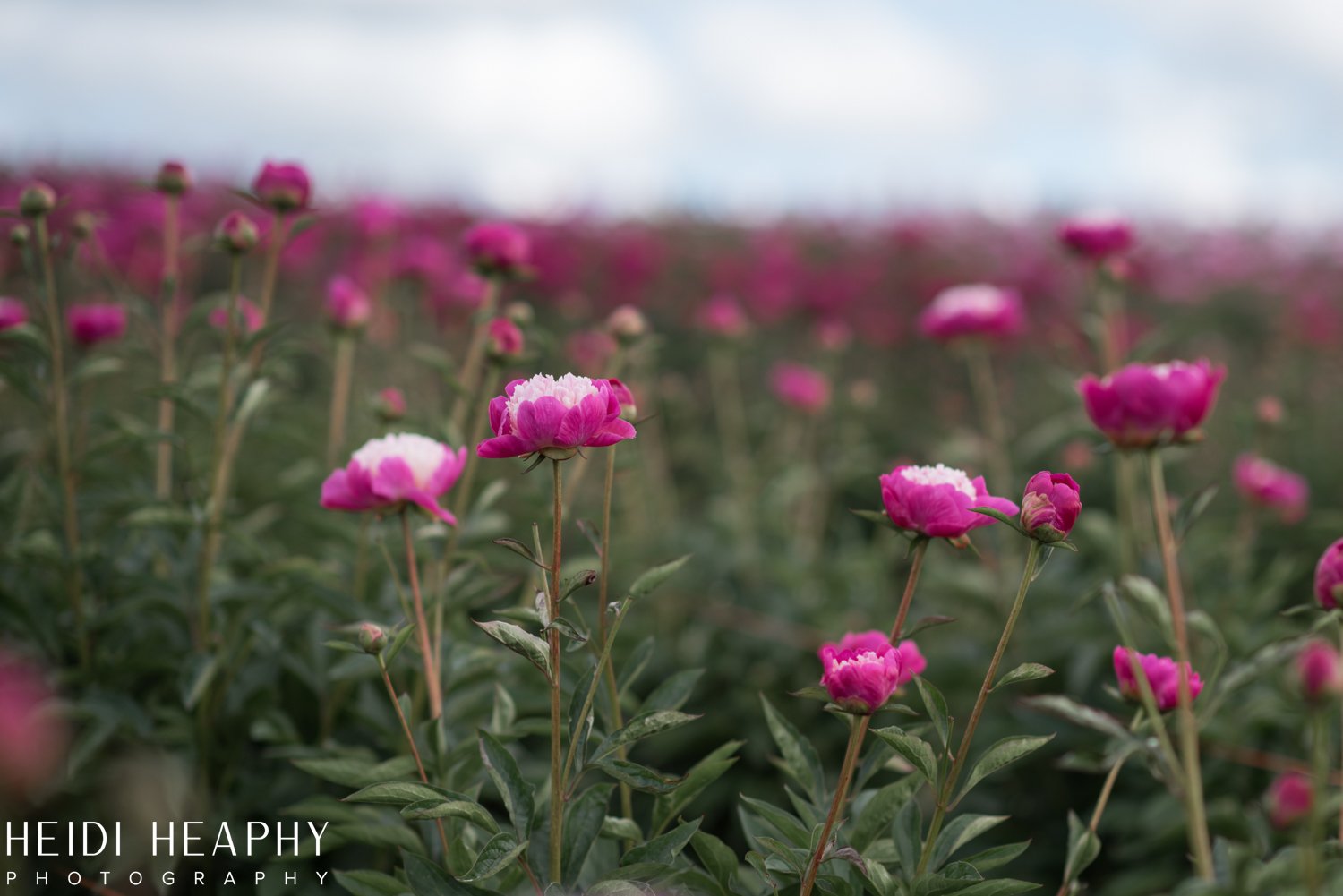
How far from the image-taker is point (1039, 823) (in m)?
2.34

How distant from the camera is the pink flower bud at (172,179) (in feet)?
6.19

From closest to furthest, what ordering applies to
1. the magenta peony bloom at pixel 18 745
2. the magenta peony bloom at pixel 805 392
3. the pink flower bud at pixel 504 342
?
the magenta peony bloom at pixel 18 745, the pink flower bud at pixel 504 342, the magenta peony bloom at pixel 805 392

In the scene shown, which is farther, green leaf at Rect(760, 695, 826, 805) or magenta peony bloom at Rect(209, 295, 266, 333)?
magenta peony bloom at Rect(209, 295, 266, 333)

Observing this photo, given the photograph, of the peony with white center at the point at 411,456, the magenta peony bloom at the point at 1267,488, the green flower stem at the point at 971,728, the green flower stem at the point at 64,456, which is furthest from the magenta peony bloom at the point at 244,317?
the magenta peony bloom at the point at 1267,488

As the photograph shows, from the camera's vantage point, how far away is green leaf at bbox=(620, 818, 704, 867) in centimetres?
105

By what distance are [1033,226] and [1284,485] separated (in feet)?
28.4

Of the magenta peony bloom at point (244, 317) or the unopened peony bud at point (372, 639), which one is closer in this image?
the unopened peony bud at point (372, 639)

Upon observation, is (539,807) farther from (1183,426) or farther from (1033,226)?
(1033,226)

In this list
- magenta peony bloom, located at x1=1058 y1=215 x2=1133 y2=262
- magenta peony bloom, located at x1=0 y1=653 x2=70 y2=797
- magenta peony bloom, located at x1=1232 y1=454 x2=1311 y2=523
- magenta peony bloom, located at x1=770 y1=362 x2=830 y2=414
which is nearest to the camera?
magenta peony bloom, located at x1=0 y1=653 x2=70 y2=797

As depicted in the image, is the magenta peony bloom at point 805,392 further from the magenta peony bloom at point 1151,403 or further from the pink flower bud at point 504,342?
the magenta peony bloom at point 1151,403

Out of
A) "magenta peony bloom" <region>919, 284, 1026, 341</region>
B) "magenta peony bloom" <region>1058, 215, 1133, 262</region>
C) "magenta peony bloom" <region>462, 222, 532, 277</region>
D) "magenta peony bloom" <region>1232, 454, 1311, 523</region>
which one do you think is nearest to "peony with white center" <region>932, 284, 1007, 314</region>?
"magenta peony bloom" <region>919, 284, 1026, 341</region>

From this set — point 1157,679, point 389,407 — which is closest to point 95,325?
point 389,407

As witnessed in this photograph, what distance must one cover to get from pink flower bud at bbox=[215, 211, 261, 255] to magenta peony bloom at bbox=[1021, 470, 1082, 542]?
1242 mm

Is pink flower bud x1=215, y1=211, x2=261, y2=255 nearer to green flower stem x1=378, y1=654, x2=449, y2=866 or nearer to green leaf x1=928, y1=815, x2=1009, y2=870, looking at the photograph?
green flower stem x1=378, y1=654, x2=449, y2=866
